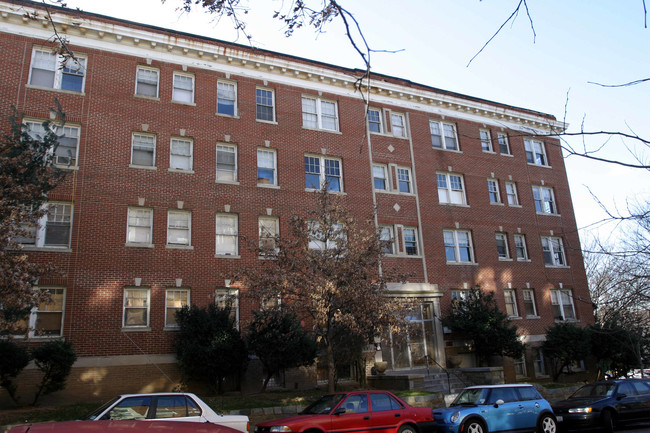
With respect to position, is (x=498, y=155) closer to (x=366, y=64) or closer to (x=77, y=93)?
(x=77, y=93)

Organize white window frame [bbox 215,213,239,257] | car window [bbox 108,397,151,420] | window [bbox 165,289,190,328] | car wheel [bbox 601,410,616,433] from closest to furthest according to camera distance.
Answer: car window [bbox 108,397,151,420] < car wheel [bbox 601,410,616,433] < window [bbox 165,289,190,328] < white window frame [bbox 215,213,239,257]

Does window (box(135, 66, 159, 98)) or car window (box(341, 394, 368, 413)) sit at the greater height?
window (box(135, 66, 159, 98))

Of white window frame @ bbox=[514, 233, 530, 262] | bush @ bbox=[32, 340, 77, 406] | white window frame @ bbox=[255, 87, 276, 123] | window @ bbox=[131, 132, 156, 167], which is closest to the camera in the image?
bush @ bbox=[32, 340, 77, 406]

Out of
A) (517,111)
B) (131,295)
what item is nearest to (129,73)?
(131,295)

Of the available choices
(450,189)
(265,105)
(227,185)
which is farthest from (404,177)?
(227,185)

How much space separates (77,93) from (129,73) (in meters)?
2.46

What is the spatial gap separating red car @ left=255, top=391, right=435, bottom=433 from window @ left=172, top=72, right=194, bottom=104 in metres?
16.2

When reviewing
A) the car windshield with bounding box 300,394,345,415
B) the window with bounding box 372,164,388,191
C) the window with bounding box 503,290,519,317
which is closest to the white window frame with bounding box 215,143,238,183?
the window with bounding box 372,164,388,191

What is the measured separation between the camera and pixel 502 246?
3034 cm

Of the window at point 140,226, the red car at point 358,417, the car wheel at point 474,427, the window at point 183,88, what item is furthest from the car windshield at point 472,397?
the window at point 183,88

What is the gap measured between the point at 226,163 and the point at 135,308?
301 inches

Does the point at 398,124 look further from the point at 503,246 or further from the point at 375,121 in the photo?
the point at 503,246

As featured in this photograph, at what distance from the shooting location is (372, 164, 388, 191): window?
90.3ft

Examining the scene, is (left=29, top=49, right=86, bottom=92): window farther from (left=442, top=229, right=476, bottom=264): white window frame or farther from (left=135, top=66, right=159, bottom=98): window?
(left=442, top=229, right=476, bottom=264): white window frame
